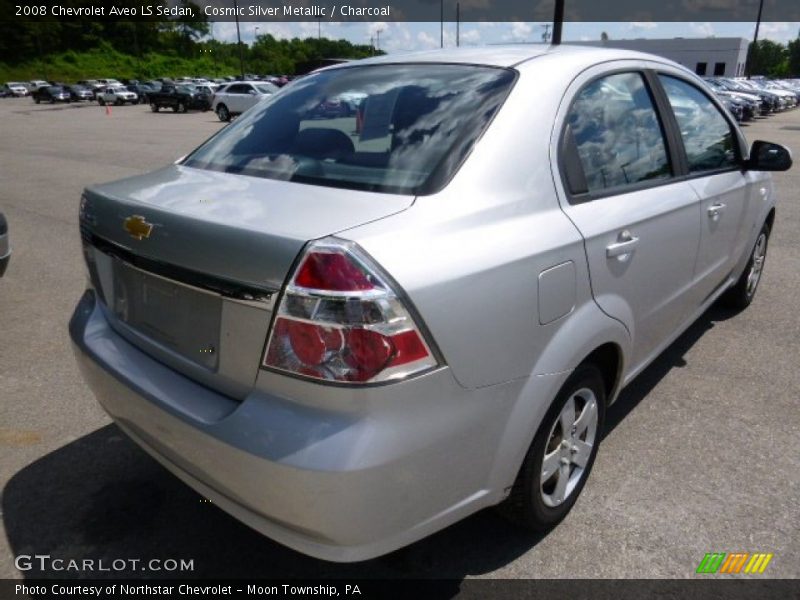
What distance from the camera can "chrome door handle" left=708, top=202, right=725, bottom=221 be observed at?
3260mm

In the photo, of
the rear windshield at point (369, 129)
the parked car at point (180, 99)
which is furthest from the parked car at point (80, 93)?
the rear windshield at point (369, 129)

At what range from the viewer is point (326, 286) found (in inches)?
64.8

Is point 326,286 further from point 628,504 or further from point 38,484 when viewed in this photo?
point 38,484

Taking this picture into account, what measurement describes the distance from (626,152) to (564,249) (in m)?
0.86

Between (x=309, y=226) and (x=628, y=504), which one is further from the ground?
(x=309, y=226)

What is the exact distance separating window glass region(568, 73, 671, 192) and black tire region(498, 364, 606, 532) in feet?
2.42

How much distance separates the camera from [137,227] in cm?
208

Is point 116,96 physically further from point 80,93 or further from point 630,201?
point 630,201

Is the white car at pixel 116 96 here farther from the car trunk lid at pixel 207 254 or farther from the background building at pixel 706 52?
the background building at pixel 706 52

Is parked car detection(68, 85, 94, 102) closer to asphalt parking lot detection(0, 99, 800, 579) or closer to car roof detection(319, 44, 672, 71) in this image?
asphalt parking lot detection(0, 99, 800, 579)

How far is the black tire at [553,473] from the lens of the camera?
7.30 ft

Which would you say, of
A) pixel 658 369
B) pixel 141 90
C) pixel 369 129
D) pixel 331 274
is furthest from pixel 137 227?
pixel 141 90

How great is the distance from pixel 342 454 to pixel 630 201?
5.28 ft

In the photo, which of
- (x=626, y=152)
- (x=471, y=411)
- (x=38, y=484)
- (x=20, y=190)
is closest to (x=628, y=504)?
(x=471, y=411)
